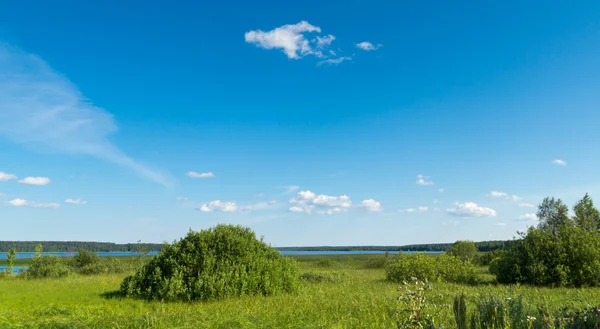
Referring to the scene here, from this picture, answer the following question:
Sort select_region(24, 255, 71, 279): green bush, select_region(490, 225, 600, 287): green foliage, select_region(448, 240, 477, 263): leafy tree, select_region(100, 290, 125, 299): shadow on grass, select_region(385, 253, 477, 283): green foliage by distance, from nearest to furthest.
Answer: select_region(100, 290, 125, 299): shadow on grass
select_region(490, 225, 600, 287): green foliage
select_region(385, 253, 477, 283): green foliage
select_region(24, 255, 71, 279): green bush
select_region(448, 240, 477, 263): leafy tree

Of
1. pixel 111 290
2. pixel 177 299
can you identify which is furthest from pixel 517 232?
pixel 111 290

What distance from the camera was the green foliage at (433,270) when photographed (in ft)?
86.4

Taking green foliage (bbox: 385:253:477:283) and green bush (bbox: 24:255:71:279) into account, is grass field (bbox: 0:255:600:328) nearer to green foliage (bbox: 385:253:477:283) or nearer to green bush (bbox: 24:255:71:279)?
green foliage (bbox: 385:253:477:283)

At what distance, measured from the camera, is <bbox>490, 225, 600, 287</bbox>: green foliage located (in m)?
21.9

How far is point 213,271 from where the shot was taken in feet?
62.0

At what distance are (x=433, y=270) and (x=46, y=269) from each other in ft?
107

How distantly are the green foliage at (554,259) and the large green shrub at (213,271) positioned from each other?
12745 millimetres

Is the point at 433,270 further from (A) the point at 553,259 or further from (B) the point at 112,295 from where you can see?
(B) the point at 112,295

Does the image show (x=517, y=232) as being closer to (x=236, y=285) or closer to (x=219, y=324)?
(x=236, y=285)

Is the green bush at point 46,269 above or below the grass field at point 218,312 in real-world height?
below

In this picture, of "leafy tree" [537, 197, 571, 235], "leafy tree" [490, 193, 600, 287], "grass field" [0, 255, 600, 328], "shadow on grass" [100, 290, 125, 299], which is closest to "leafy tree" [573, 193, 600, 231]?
"leafy tree" [537, 197, 571, 235]

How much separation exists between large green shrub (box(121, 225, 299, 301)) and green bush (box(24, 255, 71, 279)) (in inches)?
824

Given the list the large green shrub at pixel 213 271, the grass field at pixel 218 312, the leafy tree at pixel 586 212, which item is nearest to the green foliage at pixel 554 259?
the grass field at pixel 218 312

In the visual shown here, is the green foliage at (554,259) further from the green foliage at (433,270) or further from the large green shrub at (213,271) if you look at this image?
the large green shrub at (213,271)
